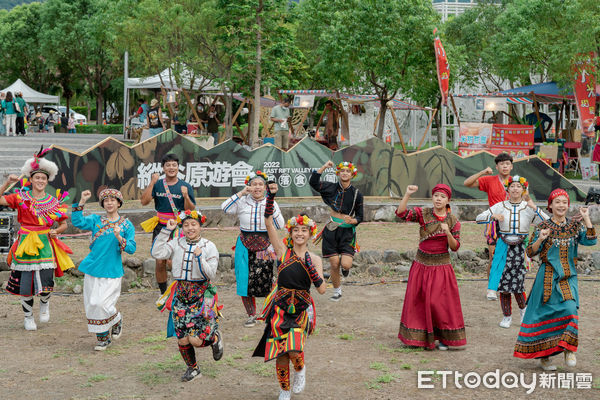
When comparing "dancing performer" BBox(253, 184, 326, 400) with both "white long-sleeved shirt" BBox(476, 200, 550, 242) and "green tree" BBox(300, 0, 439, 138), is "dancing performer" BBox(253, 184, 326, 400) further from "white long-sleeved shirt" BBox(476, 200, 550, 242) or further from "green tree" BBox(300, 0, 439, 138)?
"green tree" BBox(300, 0, 439, 138)

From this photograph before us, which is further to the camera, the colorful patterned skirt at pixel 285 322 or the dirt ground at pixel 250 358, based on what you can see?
the dirt ground at pixel 250 358

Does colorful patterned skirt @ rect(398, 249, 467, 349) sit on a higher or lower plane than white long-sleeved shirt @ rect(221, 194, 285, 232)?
lower

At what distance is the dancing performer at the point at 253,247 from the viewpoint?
8516mm

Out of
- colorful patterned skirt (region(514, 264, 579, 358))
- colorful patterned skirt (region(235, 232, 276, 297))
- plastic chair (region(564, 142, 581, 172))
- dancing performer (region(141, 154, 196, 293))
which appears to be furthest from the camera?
plastic chair (region(564, 142, 581, 172))

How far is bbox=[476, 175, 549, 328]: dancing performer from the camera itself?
28.1 ft

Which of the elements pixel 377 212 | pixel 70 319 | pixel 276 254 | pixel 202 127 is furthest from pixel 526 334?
pixel 202 127

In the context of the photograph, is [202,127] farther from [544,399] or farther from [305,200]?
[544,399]

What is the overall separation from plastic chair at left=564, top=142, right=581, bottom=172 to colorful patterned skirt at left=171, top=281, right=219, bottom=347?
19.5 meters

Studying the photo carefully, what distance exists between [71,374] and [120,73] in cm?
4237

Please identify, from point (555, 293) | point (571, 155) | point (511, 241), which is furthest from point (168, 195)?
point (571, 155)

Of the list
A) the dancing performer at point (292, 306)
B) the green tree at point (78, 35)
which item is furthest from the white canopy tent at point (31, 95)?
the dancing performer at point (292, 306)

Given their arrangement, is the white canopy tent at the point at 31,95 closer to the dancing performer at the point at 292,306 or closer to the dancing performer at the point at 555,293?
the dancing performer at the point at 292,306

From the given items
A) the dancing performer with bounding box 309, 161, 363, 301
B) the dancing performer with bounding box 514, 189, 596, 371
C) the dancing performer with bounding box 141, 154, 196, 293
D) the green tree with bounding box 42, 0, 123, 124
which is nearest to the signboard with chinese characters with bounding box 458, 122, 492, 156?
the dancing performer with bounding box 309, 161, 363, 301

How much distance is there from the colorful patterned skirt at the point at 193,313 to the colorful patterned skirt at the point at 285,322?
506mm
